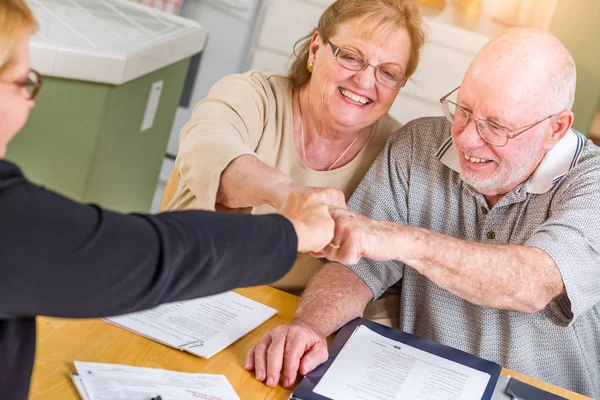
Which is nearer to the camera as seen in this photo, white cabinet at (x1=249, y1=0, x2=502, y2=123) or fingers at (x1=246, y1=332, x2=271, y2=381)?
fingers at (x1=246, y1=332, x2=271, y2=381)

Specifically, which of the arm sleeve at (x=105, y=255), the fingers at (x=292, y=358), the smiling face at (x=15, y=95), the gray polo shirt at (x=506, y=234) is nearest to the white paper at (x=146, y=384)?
the fingers at (x=292, y=358)

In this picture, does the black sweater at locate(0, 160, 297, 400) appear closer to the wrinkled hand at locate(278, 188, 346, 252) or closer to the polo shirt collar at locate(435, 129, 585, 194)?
the wrinkled hand at locate(278, 188, 346, 252)

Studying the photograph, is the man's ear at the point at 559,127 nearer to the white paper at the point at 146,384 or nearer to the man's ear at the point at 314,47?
the man's ear at the point at 314,47

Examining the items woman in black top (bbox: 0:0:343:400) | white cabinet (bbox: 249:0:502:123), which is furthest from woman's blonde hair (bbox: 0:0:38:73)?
white cabinet (bbox: 249:0:502:123)

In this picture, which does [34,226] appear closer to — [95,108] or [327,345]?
[327,345]

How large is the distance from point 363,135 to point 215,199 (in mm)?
525

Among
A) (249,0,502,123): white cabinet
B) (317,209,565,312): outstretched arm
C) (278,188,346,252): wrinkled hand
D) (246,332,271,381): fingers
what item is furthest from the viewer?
(249,0,502,123): white cabinet

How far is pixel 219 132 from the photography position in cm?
169

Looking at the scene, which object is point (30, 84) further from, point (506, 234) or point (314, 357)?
point (506, 234)

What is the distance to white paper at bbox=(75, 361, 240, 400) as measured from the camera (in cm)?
118

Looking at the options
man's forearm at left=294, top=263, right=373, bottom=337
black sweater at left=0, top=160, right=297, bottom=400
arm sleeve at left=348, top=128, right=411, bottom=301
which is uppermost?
black sweater at left=0, top=160, right=297, bottom=400

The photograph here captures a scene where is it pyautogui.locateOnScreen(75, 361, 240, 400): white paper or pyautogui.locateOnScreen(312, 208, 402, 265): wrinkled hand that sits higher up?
pyautogui.locateOnScreen(312, 208, 402, 265): wrinkled hand

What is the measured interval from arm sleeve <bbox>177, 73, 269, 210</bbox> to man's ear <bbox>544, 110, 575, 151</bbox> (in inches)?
26.0

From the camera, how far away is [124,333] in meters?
1.39
